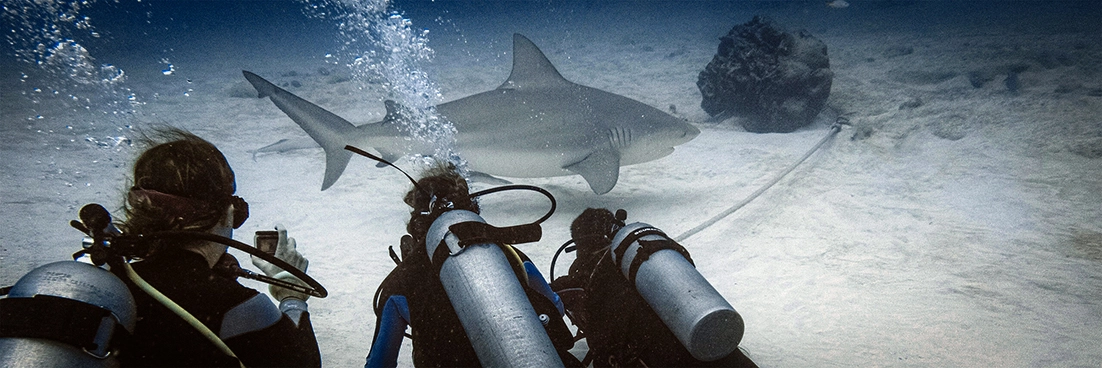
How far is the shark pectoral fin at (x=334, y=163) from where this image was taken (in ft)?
18.5

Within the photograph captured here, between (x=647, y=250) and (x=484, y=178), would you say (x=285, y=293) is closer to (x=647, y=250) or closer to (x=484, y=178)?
(x=647, y=250)

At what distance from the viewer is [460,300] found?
192cm

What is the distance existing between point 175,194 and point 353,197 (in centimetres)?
571

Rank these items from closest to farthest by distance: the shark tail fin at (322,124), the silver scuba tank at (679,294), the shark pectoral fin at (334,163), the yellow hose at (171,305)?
1. the yellow hose at (171,305)
2. the silver scuba tank at (679,294)
3. the shark tail fin at (322,124)
4. the shark pectoral fin at (334,163)

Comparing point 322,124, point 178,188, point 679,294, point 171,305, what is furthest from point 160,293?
point 322,124

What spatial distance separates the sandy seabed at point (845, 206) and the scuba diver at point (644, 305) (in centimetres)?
102

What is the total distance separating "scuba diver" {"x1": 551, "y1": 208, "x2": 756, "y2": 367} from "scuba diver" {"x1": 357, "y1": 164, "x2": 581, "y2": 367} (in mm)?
336

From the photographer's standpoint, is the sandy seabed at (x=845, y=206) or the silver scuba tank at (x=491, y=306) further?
the sandy seabed at (x=845, y=206)

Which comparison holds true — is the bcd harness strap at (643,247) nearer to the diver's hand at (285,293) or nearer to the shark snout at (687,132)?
the diver's hand at (285,293)

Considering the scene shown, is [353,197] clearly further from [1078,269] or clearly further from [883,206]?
[1078,269]

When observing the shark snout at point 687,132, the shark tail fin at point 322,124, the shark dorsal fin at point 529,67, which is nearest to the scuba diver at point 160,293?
the shark tail fin at point 322,124

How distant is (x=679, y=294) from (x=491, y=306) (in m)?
0.92

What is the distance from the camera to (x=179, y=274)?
1.53m

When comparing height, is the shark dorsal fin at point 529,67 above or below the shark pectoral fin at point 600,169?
above
